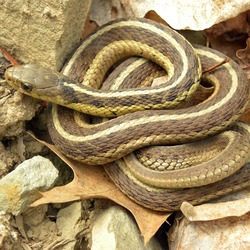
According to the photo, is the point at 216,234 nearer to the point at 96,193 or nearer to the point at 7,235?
the point at 96,193

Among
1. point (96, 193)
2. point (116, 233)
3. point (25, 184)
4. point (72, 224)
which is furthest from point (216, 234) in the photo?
point (25, 184)

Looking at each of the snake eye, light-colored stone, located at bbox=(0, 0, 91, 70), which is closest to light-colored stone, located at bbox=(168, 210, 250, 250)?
the snake eye

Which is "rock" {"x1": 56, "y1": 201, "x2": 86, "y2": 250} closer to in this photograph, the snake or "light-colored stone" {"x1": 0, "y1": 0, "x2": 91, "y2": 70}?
the snake

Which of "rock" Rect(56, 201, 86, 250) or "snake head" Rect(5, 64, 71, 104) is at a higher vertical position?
"snake head" Rect(5, 64, 71, 104)

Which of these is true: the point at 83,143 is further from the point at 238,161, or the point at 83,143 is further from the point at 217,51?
the point at 217,51

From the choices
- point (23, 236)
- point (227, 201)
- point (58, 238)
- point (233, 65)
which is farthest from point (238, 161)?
point (23, 236)

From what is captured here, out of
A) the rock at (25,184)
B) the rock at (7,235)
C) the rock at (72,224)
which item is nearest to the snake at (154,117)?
the rock at (25,184)

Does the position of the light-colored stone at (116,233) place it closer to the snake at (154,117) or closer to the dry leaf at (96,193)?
the dry leaf at (96,193)
